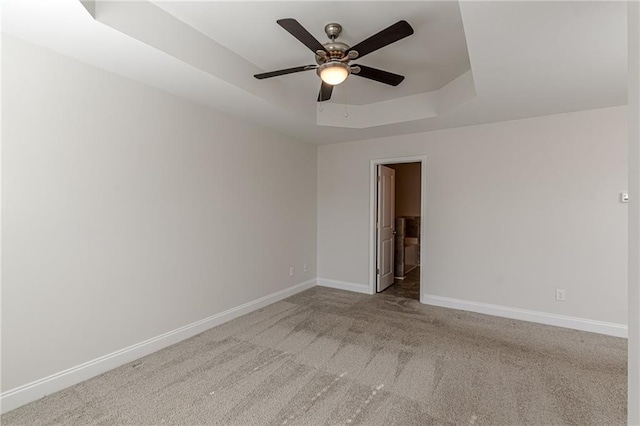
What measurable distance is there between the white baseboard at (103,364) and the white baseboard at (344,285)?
162 cm

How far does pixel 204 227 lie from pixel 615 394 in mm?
3710

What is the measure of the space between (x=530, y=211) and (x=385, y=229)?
203cm

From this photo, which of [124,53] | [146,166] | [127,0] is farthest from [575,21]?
[146,166]

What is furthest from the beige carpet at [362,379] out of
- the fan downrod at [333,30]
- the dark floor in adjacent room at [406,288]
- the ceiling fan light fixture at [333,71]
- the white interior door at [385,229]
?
the fan downrod at [333,30]

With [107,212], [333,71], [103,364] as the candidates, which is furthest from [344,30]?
[103,364]

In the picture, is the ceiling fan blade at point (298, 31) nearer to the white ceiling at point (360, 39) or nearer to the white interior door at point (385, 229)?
the white ceiling at point (360, 39)

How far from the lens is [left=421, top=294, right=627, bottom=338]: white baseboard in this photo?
10.3ft

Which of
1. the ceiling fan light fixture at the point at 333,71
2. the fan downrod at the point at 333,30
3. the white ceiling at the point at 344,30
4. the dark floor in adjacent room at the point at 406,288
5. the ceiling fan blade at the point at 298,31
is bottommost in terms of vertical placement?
the dark floor in adjacent room at the point at 406,288

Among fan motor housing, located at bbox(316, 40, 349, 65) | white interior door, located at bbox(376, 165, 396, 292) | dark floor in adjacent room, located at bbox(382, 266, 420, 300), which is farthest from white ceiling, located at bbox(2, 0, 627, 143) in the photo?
dark floor in adjacent room, located at bbox(382, 266, 420, 300)

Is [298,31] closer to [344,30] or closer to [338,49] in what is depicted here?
[338,49]

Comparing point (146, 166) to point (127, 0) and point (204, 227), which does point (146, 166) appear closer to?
point (204, 227)

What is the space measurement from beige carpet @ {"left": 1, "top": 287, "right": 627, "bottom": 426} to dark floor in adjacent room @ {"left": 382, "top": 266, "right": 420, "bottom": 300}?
47.1 inches

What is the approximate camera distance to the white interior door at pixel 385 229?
474 centimetres

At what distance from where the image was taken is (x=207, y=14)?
2.15m
